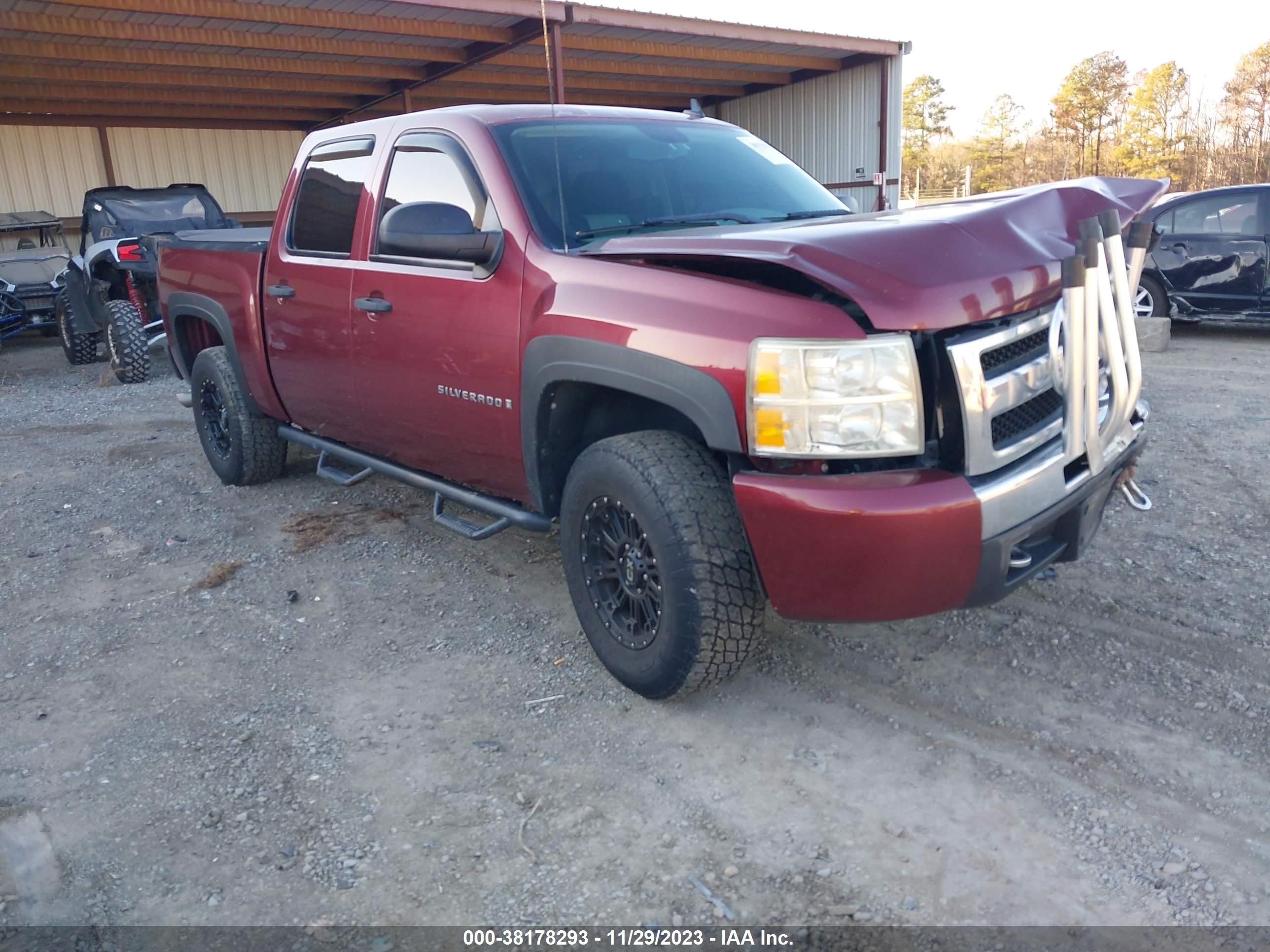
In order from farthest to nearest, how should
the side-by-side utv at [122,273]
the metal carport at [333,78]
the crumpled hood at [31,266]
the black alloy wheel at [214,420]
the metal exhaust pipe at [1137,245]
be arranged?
the metal carport at [333,78] < the crumpled hood at [31,266] < the side-by-side utv at [122,273] < the black alloy wheel at [214,420] < the metal exhaust pipe at [1137,245]

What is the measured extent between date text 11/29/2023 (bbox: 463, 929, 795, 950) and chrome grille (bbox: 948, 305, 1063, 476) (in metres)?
1.25

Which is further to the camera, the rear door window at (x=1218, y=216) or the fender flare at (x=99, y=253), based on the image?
the fender flare at (x=99, y=253)

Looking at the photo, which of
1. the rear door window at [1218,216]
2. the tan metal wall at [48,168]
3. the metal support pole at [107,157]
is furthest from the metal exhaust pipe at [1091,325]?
the metal support pole at [107,157]

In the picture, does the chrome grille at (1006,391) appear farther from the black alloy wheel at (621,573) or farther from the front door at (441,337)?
the front door at (441,337)

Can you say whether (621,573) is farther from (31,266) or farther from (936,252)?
(31,266)

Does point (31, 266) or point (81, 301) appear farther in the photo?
point (31, 266)

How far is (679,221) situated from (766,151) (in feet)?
3.32

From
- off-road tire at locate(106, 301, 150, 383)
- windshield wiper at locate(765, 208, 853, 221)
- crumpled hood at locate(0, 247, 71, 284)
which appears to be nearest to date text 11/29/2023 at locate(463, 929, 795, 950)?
windshield wiper at locate(765, 208, 853, 221)

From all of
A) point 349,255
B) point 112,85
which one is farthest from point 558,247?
point 112,85

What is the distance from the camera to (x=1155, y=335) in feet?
29.5

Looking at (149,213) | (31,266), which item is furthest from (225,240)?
(31,266)

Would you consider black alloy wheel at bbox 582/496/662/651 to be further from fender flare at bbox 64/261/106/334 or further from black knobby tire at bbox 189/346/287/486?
fender flare at bbox 64/261/106/334

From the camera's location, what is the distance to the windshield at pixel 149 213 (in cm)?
1129

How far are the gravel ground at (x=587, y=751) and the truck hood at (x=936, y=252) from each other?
4.17 ft
